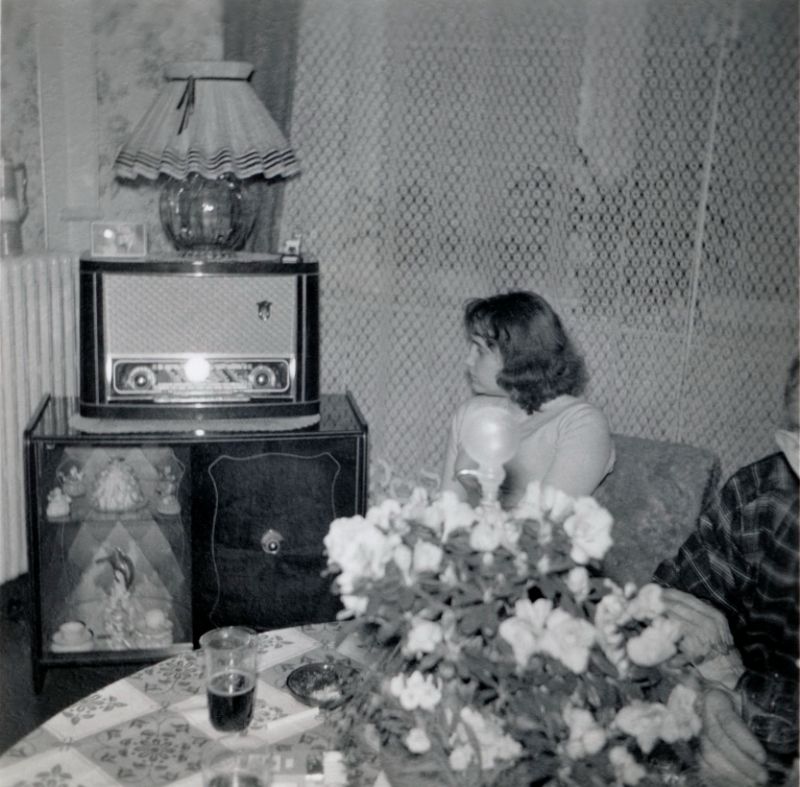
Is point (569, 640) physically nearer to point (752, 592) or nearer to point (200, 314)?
point (752, 592)

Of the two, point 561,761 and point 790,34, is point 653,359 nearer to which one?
point 790,34

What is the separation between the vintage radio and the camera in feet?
7.33

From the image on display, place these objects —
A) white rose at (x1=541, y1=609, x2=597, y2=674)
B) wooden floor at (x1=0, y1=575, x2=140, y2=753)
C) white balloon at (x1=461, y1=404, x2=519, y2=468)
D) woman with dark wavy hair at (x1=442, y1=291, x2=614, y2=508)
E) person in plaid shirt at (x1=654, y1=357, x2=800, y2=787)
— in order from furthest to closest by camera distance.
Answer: wooden floor at (x1=0, y1=575, x2=140, y2=753) → woman with dark wavy hair at (x1=442, y1=291, x2=614, y2=508) → person in plaid shirt at (x1=654, y1=357, x2=800, y2=787) → white balloon at (x1=461, y1=404, x2=519, y2=468) → white rose at (x1=541, y1=609, x2=597, y2=674)

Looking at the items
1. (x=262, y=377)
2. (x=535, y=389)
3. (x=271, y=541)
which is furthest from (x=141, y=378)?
(x=535, y=389)

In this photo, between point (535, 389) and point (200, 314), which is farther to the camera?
point (200, 314)

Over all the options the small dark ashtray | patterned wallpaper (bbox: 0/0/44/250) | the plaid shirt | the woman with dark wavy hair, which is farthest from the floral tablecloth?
patterned wallpaper (bbox: 0/0/44/250)

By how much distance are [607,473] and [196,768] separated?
3.94 feet

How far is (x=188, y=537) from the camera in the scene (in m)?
2.37

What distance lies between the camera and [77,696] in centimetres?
224

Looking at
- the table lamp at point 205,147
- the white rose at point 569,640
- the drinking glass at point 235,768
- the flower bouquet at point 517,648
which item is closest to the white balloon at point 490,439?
the flower bouquet at point 517,648

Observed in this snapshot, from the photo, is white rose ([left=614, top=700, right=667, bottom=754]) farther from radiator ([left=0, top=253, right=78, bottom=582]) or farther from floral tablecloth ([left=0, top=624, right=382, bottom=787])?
radiator ([left=0, top=253, right=78, bottom=582])

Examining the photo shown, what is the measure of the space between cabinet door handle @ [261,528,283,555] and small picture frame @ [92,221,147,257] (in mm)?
805

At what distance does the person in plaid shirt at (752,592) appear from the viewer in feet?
4.27

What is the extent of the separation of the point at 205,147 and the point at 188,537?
102cm
